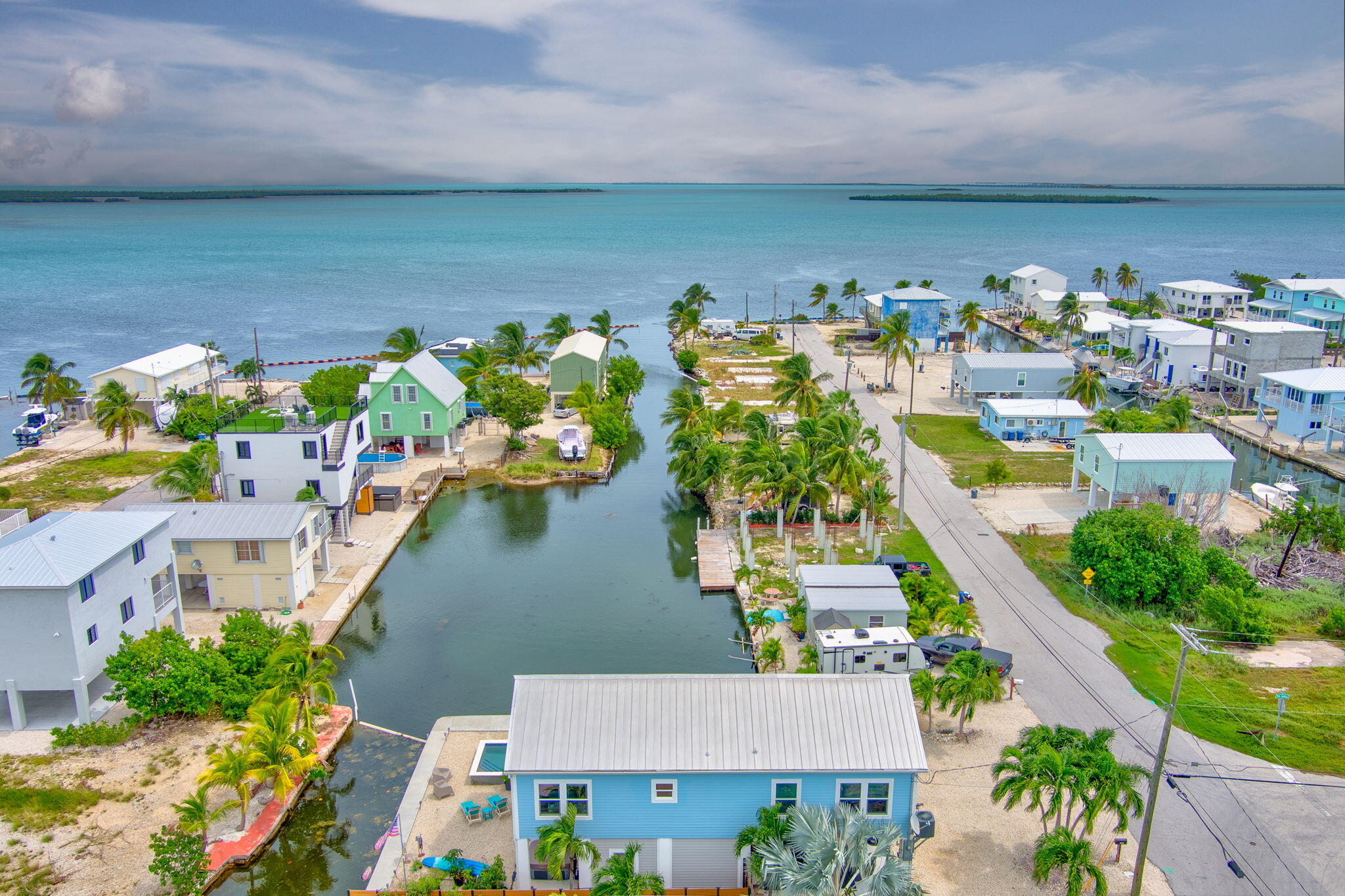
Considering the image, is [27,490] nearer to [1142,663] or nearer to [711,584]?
[711,584]

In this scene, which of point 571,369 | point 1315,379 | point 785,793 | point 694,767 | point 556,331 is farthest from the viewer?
point 556,331

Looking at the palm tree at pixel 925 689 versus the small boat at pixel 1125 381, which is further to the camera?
the small boat at pixel 1125 381

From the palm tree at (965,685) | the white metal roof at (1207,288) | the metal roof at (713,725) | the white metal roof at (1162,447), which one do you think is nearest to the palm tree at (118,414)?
the metal roof at (713,725)

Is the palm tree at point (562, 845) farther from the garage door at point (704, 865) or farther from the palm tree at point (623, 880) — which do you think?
the garage door at point (704, 865)

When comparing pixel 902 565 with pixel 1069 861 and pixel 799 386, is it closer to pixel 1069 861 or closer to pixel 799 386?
pixel 1069 861

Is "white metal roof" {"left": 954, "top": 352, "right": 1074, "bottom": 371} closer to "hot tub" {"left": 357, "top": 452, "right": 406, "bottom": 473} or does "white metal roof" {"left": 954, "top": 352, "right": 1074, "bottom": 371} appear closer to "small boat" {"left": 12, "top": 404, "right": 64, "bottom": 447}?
"hot tub" {"left": 357, "top": 452, "right": 406, "bottom": 473}

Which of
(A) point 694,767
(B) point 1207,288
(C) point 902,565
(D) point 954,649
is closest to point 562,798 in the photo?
(A) point 694,767

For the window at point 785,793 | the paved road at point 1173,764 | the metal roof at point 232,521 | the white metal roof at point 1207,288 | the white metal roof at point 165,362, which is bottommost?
the paved road at point 1173,764
